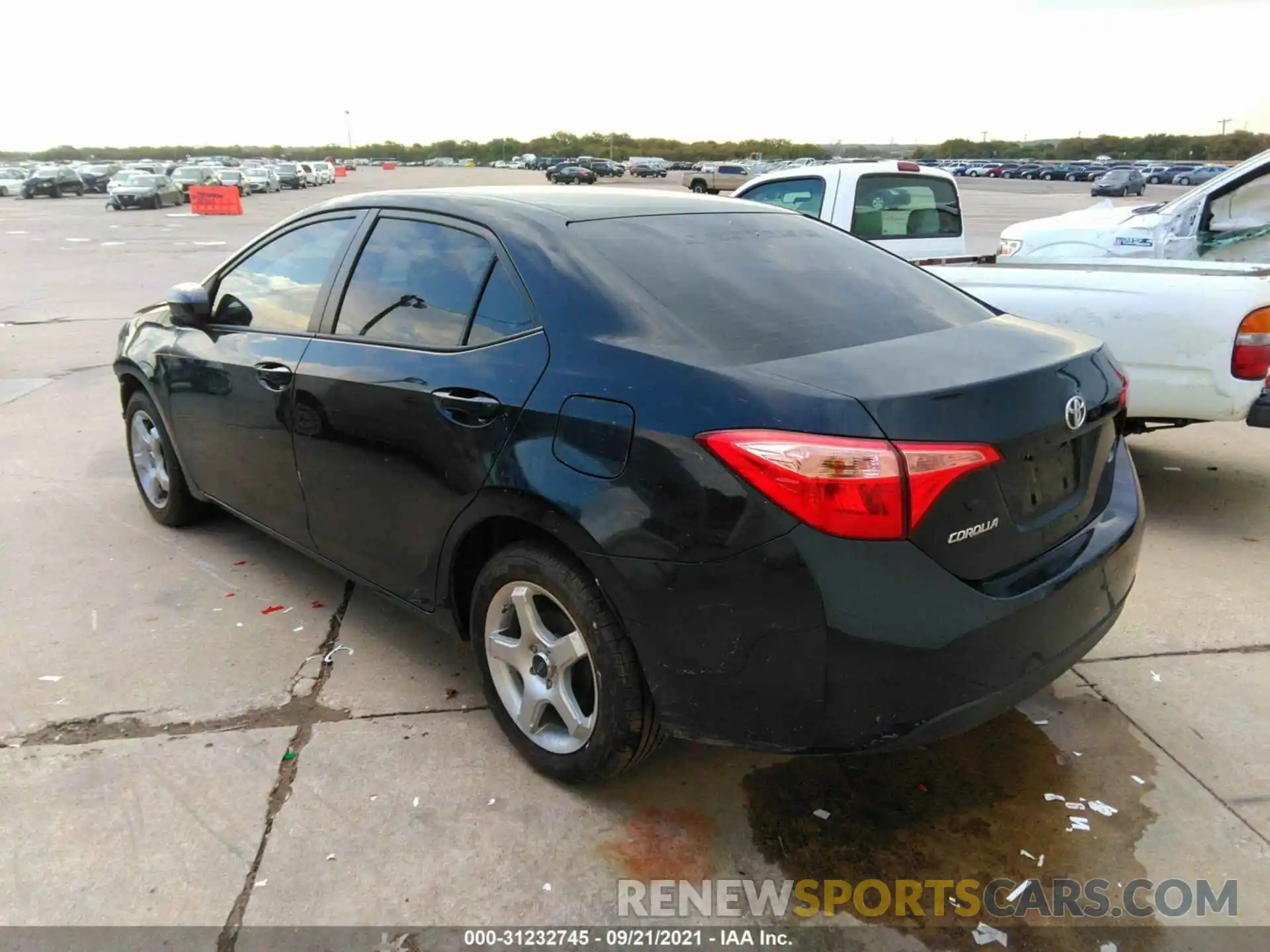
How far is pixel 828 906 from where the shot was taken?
2332mm

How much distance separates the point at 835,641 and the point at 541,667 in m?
1.00

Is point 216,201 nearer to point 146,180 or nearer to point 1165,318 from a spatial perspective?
point 146,180

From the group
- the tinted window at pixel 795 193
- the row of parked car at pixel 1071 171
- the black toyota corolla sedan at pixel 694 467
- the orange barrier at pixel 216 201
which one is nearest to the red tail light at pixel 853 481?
the black toyota corolla sedan at pixel 694 467

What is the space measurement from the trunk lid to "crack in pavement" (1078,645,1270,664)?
112cm

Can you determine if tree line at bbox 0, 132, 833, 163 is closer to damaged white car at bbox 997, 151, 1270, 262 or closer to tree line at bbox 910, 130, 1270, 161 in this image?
tree line at bbox 910, 130, 1270, 161

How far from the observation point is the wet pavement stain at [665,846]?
96.7 inches

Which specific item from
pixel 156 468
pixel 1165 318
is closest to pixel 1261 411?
pixel 1165 318

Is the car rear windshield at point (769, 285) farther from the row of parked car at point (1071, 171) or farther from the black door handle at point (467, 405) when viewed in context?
the row of parked car at point (1071, 171)

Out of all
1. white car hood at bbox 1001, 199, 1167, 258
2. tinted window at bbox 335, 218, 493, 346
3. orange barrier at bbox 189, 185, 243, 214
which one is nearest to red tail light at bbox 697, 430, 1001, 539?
tinted window at bbox 335, 218, 493, 346

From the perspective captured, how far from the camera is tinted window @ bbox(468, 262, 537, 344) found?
269cm

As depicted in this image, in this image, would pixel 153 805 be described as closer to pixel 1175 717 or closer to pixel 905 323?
pixel 905 323

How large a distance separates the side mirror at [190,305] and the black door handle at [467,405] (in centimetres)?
186

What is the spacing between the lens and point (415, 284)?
3098 millimetres

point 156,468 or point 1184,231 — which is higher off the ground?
point 1184,231
